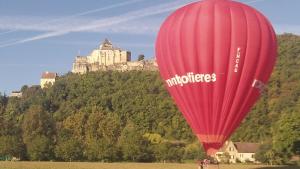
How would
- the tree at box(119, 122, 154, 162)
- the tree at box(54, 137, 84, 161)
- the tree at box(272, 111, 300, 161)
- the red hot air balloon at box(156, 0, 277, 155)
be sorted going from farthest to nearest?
the tree at box(119, 122, 154, 162)
the tree at box(54, 137, 84, 161)
the tree at box(272, 111, 300, 161)
the red hot air balloon at box(156, 0, 277, 155)

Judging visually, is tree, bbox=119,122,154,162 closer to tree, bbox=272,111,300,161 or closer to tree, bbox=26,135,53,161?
tree, bbox=26,135,53,161

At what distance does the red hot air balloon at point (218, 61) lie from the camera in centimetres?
3108

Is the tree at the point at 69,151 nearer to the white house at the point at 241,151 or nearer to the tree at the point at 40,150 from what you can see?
the tree at the point at 40,150

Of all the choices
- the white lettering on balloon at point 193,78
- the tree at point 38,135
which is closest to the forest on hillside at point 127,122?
the tree at point 38,135

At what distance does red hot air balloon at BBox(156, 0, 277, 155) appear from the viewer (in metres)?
31.1

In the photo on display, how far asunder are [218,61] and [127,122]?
87.4 meters

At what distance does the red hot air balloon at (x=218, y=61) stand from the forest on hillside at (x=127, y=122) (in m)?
7.14

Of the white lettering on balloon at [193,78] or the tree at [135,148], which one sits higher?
the white lettering on balloon at [193,78]

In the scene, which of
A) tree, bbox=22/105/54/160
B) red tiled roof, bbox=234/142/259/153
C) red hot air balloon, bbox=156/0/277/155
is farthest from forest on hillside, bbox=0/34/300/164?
red hot air balloon, bbox=156/0/277/155

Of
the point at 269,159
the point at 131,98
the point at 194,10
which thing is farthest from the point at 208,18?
the point at 131,98

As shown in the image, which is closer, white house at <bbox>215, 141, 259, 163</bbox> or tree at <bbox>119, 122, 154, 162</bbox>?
tree at <bbox>119, 122, 154, 162</bbox>

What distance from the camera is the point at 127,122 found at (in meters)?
118

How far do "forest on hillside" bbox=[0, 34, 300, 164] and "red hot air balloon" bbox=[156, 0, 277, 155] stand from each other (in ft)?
23.4

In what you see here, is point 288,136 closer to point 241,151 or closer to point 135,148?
point 135,148
